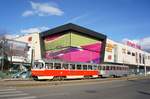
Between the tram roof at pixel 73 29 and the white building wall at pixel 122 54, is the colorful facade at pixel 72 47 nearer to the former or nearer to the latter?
the tram roof at pixel 73 29

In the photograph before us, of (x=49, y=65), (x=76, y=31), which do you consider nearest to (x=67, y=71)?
(x=49, y=65)

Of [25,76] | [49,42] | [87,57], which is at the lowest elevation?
[25,76]

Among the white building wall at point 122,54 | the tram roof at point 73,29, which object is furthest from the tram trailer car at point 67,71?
the white building wall at point 122,54

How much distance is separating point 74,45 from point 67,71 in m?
31.5

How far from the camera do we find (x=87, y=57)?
7556cm

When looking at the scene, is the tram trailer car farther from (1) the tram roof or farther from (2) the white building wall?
(2) the white building wall

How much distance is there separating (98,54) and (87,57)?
25.5 feet

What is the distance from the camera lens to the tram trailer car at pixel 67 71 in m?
34.8

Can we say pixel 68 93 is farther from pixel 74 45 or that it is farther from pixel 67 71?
pixel 74 45

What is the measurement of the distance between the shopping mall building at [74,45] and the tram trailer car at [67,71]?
42.5 feet

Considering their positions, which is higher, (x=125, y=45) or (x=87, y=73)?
(x=125, y=45)

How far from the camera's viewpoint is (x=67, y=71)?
38.6 m

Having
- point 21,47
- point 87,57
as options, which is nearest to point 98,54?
point 87,57

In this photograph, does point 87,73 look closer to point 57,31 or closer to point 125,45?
point 57,31
